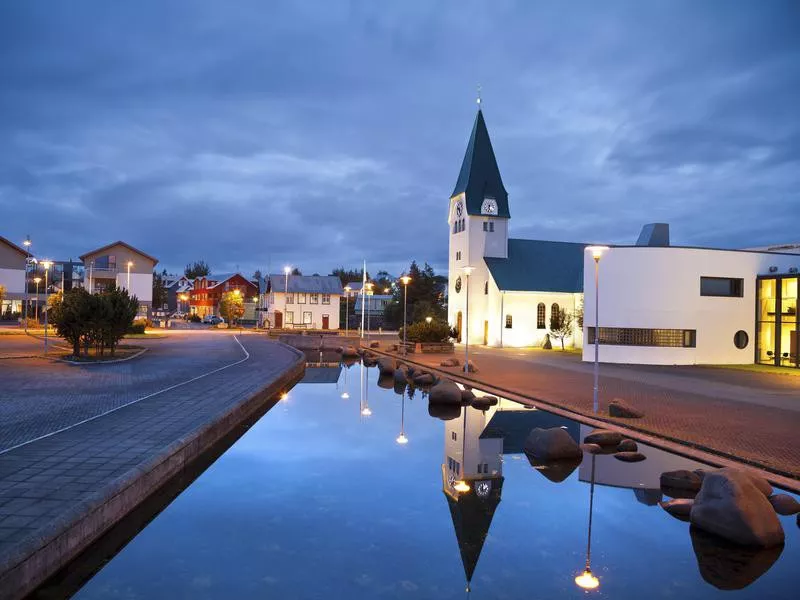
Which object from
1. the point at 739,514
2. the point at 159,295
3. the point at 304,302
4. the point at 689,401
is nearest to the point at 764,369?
the point at 689,401

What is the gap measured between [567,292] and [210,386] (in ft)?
113

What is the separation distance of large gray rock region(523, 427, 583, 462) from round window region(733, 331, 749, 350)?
2449 cm

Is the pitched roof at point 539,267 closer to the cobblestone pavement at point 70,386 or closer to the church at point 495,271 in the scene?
the church at point 495,271

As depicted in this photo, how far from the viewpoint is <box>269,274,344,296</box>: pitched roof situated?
72625 mm

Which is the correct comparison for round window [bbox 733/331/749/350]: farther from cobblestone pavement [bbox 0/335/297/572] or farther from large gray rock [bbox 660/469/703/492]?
large gray rock [bbox 660/469/703/492]

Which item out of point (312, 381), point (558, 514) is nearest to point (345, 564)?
point (558, 514)

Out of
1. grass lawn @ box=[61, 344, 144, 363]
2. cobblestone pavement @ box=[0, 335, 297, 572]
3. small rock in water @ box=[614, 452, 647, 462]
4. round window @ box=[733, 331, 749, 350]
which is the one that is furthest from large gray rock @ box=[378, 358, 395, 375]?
round window @ box=[733, 331, 749, 350]

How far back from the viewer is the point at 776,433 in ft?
43.0

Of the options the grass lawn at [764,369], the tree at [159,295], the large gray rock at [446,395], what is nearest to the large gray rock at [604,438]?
the large gray rock at [446,395]

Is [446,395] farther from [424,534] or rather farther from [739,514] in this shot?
[739,514]

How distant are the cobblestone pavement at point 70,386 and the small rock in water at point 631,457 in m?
11.2

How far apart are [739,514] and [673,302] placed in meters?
25.5

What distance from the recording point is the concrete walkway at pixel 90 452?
6285mm

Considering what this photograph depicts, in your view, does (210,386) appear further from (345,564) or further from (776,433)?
(776,433)
